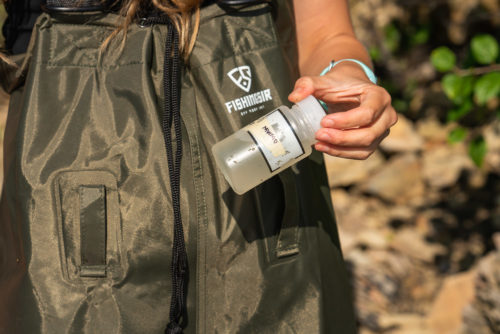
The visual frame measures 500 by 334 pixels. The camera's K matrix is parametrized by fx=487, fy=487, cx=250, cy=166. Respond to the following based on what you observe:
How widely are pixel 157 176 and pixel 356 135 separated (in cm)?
41

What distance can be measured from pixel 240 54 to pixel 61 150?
1.40 ft

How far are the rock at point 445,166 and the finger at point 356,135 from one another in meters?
2.31

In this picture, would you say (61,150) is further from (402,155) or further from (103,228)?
(402,155)

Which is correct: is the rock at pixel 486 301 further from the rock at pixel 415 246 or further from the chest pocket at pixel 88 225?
the chest pocket at pixel 88 225

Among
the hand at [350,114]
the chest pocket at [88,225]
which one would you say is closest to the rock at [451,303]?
the hand at [350,114]

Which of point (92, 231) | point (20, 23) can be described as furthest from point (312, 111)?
point (20, 23)

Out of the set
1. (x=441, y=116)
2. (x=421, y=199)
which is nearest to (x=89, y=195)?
(x=421, y=199)

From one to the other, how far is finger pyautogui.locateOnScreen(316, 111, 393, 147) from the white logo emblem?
21 cm

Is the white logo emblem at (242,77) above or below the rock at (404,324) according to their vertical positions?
above

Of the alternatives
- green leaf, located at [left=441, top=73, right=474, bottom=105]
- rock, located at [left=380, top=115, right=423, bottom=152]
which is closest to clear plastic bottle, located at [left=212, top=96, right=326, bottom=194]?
green leaf, located at [left=441, top=73, right=474, bottom=105]

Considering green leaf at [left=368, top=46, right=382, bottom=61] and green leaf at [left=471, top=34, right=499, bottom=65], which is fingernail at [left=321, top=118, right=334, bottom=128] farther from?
green leaf at [left=368, top=46, right=382, bottom=61]

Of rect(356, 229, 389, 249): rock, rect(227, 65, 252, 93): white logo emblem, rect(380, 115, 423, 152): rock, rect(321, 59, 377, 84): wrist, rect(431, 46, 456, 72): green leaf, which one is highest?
rect(227, 65, 252, 93): white logo emblem

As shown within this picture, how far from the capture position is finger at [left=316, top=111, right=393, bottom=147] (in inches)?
36.9

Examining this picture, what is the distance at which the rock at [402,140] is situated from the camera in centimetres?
324
